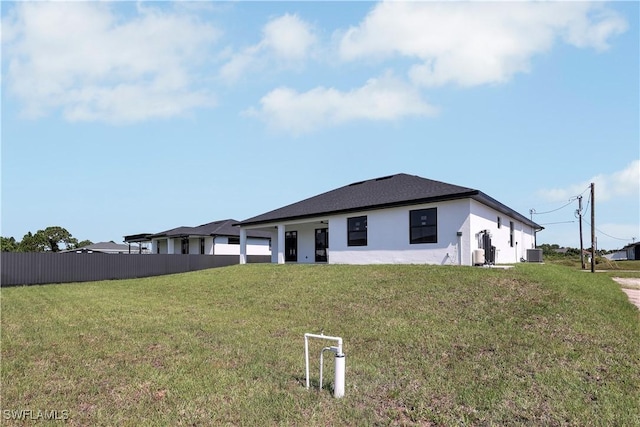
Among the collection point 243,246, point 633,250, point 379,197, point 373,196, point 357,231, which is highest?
point 373,196

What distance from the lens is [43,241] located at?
43.2 m

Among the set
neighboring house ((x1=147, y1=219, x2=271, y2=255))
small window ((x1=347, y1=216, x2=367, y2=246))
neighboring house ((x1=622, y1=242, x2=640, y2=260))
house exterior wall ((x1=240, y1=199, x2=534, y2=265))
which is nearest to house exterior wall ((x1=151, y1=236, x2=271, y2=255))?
neighboring house ((x1=147, y1=219, x2=271, y2=255))

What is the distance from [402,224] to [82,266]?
16.2m

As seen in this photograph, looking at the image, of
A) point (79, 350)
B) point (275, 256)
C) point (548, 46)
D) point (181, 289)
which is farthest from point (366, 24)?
point (275, 256)

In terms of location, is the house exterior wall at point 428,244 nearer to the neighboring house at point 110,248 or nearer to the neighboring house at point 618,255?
the neighboring house at point 110,248

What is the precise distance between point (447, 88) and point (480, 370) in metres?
9.49

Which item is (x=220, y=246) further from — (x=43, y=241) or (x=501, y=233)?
(x=43, y=241)

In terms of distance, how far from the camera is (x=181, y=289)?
1438 cm

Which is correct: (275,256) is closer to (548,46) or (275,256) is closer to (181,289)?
(181,289)

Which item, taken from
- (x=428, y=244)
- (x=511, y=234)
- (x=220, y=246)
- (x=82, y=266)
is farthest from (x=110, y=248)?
(x=511, y=234)

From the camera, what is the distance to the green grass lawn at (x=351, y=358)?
13.0ft

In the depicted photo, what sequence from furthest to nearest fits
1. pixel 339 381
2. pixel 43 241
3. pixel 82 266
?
pixel 43 241
pixel 82 266
pixel 339 381

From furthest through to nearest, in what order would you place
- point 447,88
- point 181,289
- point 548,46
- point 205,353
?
1. point 181,289
2. point 447,88
3. point 548,46
4. point 205,353

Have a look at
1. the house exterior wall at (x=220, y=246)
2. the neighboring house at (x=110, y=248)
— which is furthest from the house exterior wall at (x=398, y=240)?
the neighboring house at (x=110, y=248)
